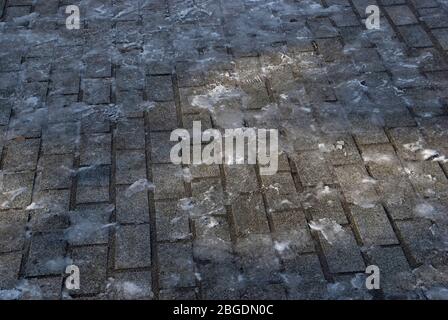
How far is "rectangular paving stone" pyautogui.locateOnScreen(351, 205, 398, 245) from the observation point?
148 inches

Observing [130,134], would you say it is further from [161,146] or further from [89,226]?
[89,226]

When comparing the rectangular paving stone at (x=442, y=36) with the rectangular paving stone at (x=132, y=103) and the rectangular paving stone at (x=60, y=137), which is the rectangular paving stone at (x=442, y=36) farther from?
the rectangular paving stone at (x=60, y=137)

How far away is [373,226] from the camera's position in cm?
384

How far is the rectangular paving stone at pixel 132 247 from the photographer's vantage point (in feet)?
11.9

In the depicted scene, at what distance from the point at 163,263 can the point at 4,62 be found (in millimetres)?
3046

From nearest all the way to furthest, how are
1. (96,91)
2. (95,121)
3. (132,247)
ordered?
(132,247) < (95,121) < (96,91)

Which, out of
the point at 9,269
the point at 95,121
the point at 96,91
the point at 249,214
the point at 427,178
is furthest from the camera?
the point at 96,91

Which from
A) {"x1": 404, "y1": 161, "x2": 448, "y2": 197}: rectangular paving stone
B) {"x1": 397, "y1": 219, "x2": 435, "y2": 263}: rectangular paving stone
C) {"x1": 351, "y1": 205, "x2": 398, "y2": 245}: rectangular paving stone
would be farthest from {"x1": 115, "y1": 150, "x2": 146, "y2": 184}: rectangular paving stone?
{"x1": 404, "y1": 161, "x2": 448, "y2": 197}: rectangular paving stone

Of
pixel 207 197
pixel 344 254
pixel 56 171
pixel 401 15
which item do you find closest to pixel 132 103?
pixel 56 171

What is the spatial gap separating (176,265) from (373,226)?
1444 millimetres

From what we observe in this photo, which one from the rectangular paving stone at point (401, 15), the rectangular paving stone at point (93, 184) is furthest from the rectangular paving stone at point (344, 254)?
the rectangular paving stone at point (401, 15)

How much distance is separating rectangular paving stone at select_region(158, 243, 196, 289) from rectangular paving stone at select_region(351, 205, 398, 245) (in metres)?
1.24

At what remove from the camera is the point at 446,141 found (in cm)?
449

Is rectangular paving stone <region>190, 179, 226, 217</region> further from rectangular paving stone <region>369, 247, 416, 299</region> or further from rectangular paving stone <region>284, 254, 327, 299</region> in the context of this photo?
rectangular paving stone <region>369, 247, 416, 299</region>
